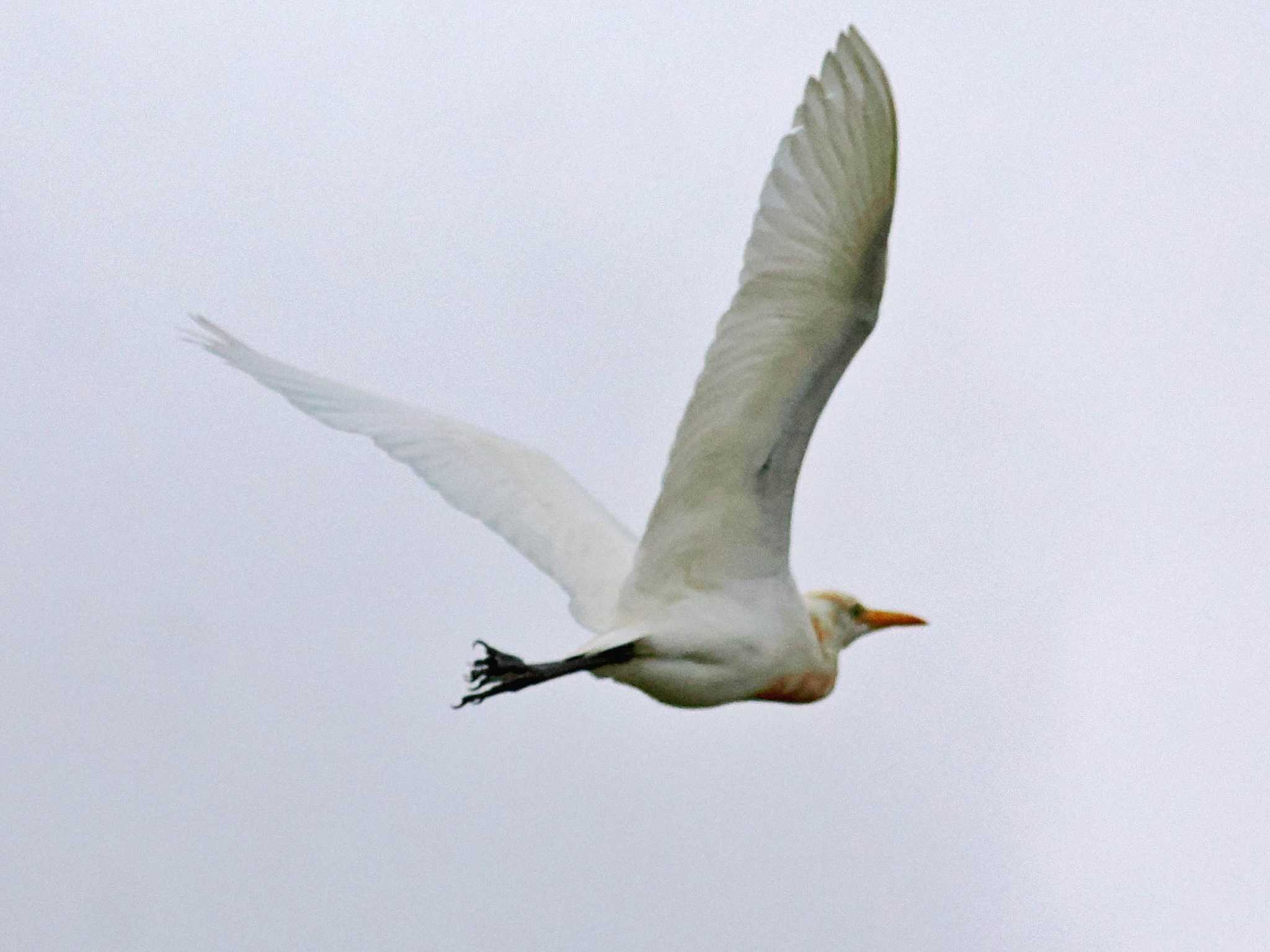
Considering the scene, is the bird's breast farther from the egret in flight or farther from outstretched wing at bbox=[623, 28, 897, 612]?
outstretched wing at bbox=[623, 28, 897, 612]

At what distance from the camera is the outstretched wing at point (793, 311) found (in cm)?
1281

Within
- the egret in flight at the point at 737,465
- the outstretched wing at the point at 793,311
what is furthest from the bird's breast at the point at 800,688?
the outstretched wing at the point at 793,311

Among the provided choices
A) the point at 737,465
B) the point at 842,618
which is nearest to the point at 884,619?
the point at 842,618

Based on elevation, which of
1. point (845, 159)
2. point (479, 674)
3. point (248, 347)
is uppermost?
point (248, 347)

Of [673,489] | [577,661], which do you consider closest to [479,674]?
[577,661]

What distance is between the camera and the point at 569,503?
54.2 feet

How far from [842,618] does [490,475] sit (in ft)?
8.50

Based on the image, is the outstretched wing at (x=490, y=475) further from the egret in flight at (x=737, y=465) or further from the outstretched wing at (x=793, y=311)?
the outstretched wing at (x=793, y=311)

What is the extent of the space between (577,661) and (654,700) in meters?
0.87

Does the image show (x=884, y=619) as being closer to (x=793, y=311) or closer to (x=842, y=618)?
(x=842, y=618)

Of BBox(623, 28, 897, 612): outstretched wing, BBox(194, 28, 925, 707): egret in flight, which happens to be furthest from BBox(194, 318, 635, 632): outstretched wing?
BBox(623, 28, 897, 612): outstretched wing

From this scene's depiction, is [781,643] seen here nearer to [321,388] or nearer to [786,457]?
[786,457]

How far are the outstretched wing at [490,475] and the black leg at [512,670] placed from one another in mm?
1406

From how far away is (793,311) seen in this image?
13305mm
